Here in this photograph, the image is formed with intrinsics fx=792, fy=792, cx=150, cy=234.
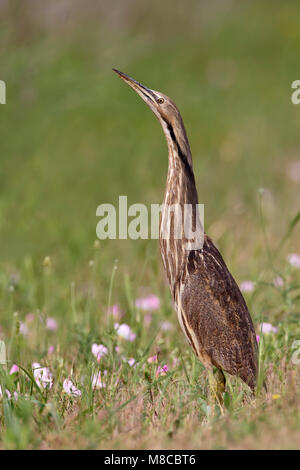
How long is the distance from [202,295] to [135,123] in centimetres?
603

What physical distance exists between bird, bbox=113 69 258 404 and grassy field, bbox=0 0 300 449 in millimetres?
114

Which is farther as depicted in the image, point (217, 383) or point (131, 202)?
point (131, 202)

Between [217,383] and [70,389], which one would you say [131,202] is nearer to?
[217,383]

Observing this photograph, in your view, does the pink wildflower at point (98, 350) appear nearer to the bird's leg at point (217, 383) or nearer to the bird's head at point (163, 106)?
the bird's leg at point (217, 383)

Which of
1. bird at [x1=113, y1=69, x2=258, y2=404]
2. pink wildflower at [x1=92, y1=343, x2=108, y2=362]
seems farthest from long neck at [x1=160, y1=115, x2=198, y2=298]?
pink wildflower at [x1=92, y1=343, x2=108, y2=362]

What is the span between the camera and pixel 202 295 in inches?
134

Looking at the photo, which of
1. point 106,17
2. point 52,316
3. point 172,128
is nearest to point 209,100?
point 106,17

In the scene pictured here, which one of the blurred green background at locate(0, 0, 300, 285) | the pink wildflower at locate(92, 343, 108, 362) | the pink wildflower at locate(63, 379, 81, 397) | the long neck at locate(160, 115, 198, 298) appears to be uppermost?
the blurred green background at locate(0, 0, 300, 285)

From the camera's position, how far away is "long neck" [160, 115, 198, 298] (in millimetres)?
3494

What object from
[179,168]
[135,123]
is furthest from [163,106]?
[135,123]

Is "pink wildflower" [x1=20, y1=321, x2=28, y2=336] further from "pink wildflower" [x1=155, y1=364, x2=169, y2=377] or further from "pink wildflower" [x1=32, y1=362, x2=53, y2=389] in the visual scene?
"pink wildflower" [x1=155, y1=364, x2=169, y2=377]

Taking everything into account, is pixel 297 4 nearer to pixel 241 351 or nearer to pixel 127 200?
pixel 127 200
